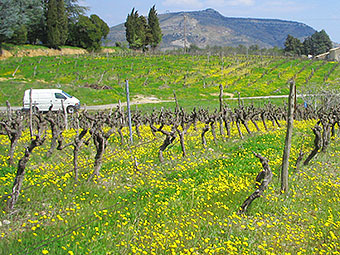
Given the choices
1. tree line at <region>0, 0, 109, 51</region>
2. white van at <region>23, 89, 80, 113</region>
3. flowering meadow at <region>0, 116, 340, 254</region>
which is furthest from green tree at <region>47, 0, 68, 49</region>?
flowering meadow at <region>0, 116, 340, 254</region>

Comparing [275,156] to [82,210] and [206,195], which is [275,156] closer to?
[206,195]

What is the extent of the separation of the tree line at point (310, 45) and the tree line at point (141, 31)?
131 ft

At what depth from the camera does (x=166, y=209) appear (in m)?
6.62

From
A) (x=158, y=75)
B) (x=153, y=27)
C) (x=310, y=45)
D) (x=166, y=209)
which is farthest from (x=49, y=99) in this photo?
(x=310, y=45)

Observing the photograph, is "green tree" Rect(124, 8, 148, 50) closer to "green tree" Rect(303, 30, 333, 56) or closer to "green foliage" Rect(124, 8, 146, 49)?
"green foliage" Rect(124, 8, 146, 49)

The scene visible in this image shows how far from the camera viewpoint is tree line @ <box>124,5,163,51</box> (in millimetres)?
73688

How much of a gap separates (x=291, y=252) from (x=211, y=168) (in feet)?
13.8

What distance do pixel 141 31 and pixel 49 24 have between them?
22551 mm

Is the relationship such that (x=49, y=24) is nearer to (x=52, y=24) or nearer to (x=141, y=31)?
(x=52, y=24)

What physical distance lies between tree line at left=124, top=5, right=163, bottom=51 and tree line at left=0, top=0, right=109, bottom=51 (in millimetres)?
5876

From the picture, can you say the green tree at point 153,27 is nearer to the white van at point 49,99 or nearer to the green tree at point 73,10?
the green tree at point 73,10

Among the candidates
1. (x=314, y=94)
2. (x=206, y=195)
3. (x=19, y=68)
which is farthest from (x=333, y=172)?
(x=19, y=68)

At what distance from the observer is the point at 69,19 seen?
67125 millimetres

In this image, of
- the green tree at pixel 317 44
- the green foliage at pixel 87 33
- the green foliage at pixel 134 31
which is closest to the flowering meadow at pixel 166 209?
the green foliage at pixel 87 33
